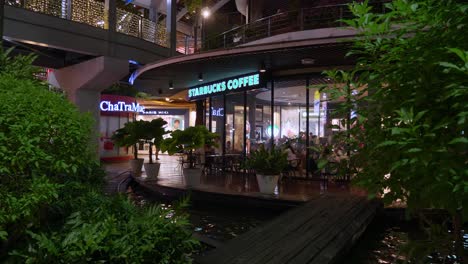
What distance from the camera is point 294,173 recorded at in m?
13.1

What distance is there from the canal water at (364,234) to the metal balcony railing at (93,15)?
8559mm

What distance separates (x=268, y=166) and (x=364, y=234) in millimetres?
2815

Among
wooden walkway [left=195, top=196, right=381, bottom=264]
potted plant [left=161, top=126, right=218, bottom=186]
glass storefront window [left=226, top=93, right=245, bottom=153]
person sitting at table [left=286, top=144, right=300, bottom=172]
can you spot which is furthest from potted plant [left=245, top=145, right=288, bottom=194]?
glass storefront window [left=226, top=93, right=245, bottom=153]

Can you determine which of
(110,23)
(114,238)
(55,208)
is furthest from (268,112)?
(114,238)

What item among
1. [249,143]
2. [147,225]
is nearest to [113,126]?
[249,143]

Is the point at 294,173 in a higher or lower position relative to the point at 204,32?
lower

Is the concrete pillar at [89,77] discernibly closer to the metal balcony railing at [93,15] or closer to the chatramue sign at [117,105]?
the metal balcony railing at [93,15]

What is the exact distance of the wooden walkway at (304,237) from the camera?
4672 mm

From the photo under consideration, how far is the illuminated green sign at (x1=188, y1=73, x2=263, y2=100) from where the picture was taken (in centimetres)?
1385

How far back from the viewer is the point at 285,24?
49.2 feet

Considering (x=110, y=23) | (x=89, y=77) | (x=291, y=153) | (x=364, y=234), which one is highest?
(x=110, y=23)

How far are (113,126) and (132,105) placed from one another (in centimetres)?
189

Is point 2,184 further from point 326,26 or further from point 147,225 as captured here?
point 326,26

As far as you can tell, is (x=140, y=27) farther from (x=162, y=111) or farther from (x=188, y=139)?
(x=162, y=111)
